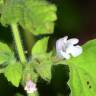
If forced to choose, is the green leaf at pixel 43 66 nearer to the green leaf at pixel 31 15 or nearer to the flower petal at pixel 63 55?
the flower petal at pixel 63 55

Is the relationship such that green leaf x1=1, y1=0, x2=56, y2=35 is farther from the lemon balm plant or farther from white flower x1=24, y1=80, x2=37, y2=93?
white flower x1=24, y1=80, x2=37, y2=93

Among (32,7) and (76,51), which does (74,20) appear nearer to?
(76,51)

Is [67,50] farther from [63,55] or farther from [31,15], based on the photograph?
[31,15]

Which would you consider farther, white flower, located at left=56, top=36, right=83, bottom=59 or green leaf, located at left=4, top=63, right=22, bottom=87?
white flower, located at left=56, top=36, right=83, bottom=59

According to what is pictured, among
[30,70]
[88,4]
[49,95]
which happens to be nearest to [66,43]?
[30,70]

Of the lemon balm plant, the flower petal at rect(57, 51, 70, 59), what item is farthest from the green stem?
the flower petal at rect(57, 51, 70, 59)

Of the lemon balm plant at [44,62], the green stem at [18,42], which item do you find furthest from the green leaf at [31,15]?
the green stem at [18,42]

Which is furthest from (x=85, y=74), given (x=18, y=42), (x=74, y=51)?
(x=18, y=42)
